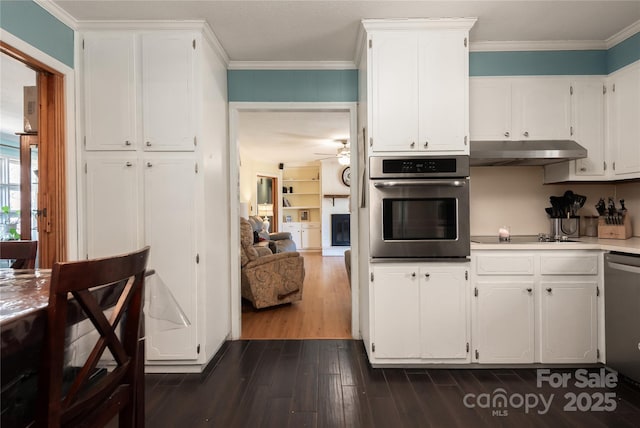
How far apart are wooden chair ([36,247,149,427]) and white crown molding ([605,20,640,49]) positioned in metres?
3.58

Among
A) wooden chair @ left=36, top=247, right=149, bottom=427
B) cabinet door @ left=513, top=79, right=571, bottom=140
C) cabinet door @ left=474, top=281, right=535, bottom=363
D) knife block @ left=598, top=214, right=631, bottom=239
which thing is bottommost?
cabinet door @ left=474, top=281, right=535, bottom=363

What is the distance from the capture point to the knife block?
2625 mm

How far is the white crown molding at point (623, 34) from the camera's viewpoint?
2.49m

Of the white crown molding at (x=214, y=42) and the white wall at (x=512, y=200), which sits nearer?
the white crown molding at (x=214, y=42)

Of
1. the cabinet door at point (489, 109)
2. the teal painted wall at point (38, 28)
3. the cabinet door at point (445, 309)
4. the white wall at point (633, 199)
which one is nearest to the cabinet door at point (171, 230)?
the teal painted wall at point (38, 28)

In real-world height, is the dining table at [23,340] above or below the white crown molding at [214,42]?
below

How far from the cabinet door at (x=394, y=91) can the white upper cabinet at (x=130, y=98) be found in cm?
136

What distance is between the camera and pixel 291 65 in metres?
3.10

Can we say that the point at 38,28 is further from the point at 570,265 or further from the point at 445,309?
the point at 570,265

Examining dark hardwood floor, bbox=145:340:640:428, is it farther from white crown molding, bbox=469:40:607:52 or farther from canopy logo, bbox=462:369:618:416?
white crown molding, bbox=469:40:607:52

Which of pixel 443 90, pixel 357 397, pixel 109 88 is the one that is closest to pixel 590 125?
pixel 443 90

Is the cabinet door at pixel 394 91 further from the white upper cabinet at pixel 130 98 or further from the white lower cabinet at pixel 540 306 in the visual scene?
the white upper cabinet at pixel 130 98

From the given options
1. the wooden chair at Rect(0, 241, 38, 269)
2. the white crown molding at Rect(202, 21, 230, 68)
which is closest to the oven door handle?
the white crown molding at Rect(202, 21, 230, 68)

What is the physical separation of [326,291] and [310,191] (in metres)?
5.37
